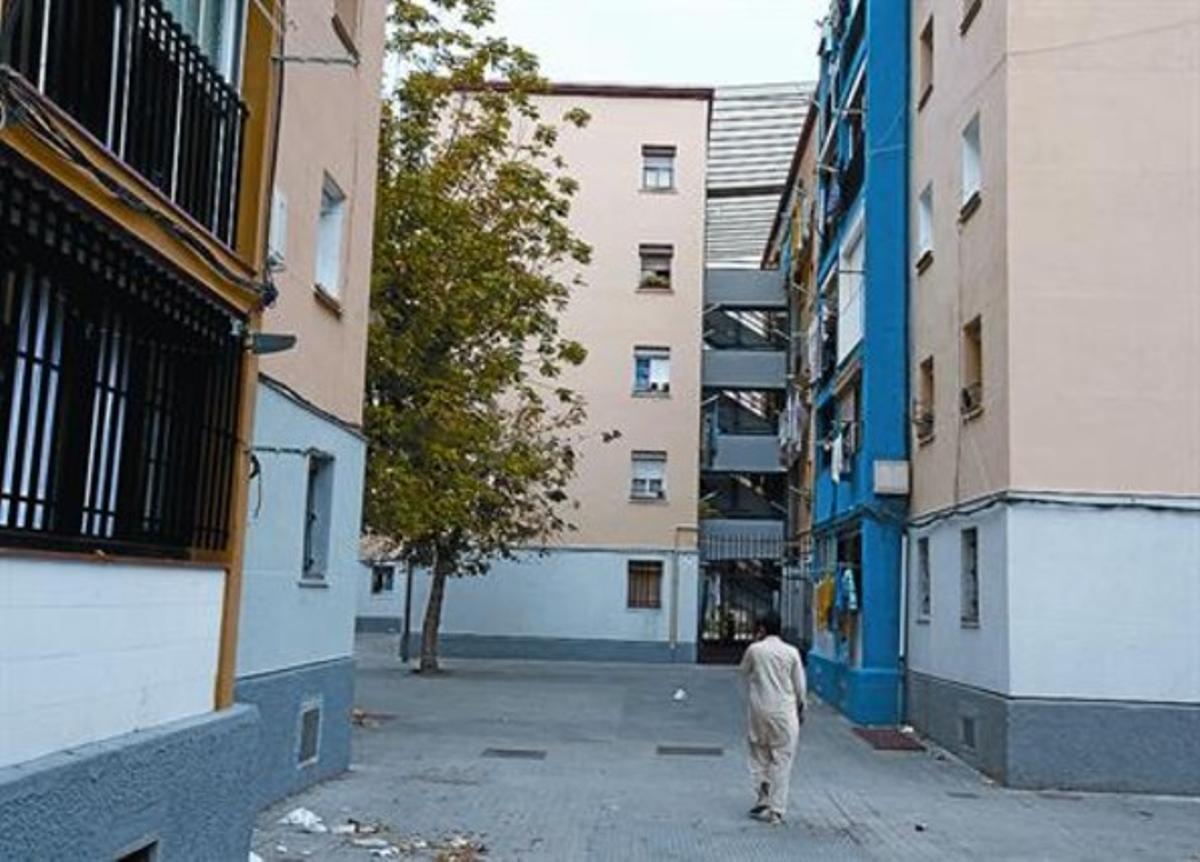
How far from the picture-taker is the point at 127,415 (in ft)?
21.1

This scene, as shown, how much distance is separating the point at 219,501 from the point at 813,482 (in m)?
21.3

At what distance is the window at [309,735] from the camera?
11172 millimetres

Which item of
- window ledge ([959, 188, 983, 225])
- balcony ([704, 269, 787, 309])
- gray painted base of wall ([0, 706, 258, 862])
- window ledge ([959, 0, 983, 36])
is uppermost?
balcony ([704, 269, 787, 309])

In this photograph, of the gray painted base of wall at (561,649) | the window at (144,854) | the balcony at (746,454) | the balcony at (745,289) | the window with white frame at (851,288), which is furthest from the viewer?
the balcony at (745,289)

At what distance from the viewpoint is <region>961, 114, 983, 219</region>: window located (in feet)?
51.5

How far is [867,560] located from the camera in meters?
19.2

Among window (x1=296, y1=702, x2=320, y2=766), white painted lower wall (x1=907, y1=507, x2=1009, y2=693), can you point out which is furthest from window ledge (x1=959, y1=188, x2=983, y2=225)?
window (x1=296, y1=702, x2=320, y2=766)

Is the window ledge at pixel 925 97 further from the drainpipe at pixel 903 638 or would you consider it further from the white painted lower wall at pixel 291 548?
the white painted lower wall at pixel 291 548

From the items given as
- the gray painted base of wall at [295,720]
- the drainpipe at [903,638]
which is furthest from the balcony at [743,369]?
the gray painted base of wall at [295,720]

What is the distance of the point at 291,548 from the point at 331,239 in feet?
10.0

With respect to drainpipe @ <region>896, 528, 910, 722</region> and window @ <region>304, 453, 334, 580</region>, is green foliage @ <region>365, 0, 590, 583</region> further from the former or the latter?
drainpipe @ <region>896, 528, 910, 722</region>

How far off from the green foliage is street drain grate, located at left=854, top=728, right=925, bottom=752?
6110 mm

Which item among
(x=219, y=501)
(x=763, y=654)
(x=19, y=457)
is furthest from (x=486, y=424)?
(x=19, y=457)

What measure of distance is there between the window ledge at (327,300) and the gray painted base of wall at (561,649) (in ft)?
68.9
